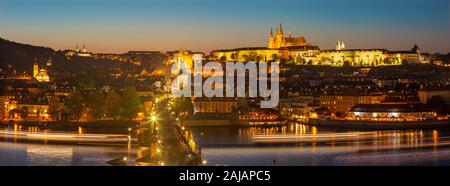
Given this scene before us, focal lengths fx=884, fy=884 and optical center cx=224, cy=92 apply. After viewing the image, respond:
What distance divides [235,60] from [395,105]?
19.0m

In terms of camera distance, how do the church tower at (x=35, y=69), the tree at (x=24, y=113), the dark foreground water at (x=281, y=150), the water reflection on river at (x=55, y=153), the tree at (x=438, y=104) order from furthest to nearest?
1. the church tower at (x=35, y=69)
2. the tree at (x=438, y=104)
3. the tree at (x=24, y=113)
4. the dark foreground water at (x=281, y=150)
5. the water reflection on river at (x=55, y=153)

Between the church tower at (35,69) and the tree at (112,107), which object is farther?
the church tower at (35,69)

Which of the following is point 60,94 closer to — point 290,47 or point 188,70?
point 188,70

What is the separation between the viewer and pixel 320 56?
1684 inches

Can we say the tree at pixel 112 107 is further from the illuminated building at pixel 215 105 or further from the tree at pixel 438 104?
the tree at pixel 438 104

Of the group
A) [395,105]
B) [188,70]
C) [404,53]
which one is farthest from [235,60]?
[395,105]

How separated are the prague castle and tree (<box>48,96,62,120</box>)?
18626 mm

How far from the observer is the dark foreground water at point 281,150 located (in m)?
10.8

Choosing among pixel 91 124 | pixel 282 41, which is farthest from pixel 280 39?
pixel 91 124

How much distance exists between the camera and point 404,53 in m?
42.7

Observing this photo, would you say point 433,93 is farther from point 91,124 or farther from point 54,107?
point 54,107

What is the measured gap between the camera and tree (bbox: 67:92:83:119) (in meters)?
20.3

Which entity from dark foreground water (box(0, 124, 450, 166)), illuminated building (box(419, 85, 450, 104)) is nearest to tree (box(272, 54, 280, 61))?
illuminated building (box(419, 85, 450, 104))

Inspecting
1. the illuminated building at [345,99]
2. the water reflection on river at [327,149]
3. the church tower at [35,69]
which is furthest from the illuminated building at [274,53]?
the water reflection on river at [327,149]
